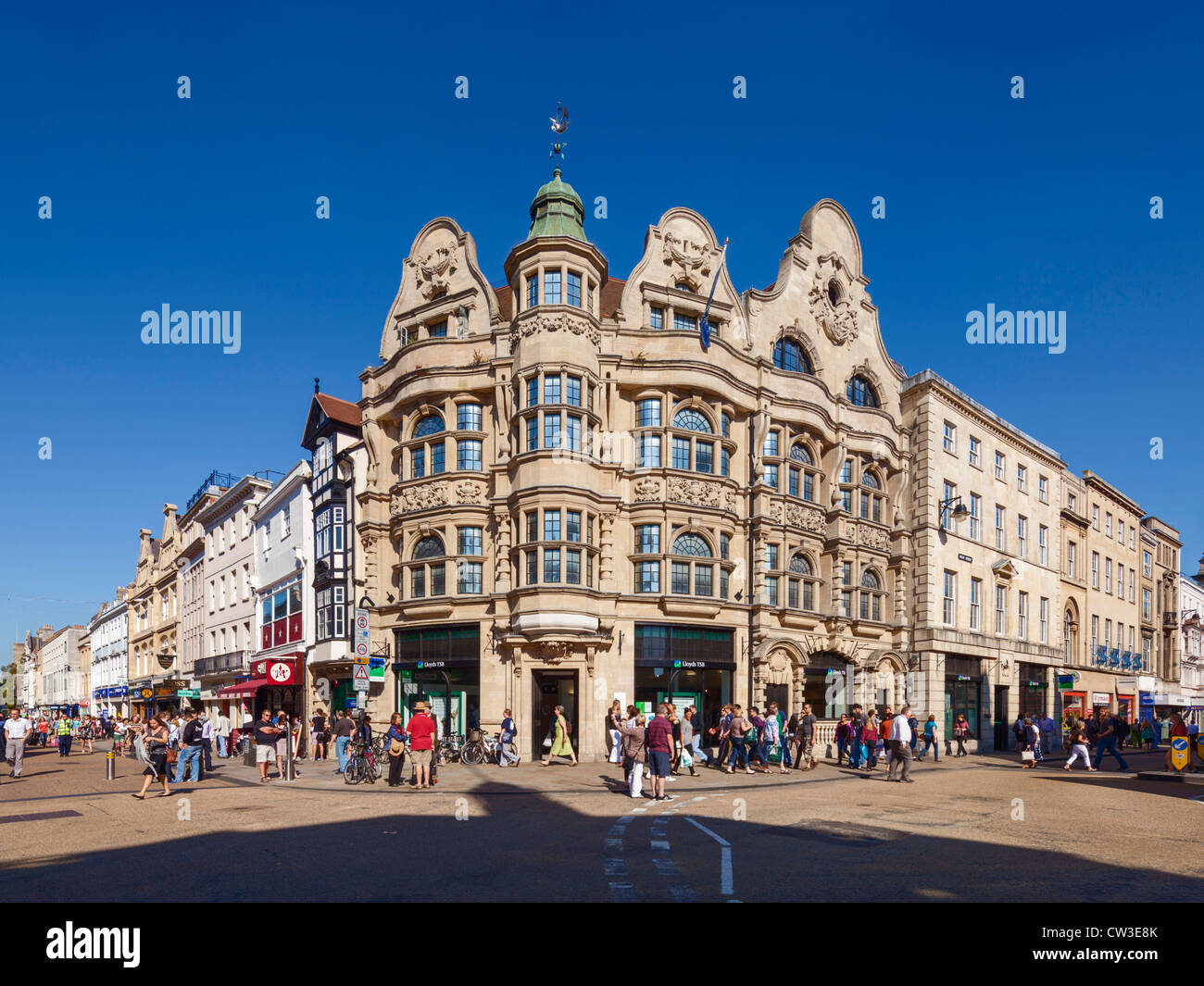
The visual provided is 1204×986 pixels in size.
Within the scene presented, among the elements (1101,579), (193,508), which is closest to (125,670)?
(193,508)

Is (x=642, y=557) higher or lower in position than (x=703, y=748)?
higher

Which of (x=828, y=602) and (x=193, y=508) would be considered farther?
(x=193, y=508)

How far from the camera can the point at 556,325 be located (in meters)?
29.4

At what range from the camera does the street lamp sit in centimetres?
3950

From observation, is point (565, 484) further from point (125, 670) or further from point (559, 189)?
point (125, 670)

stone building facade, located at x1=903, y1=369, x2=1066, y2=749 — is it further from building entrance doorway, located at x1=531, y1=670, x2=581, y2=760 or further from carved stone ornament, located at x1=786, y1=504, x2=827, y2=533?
building entrance doorway, located at x1=531, y1=670, x2=581, y2=760

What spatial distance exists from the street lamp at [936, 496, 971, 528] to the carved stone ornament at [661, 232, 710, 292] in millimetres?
14935

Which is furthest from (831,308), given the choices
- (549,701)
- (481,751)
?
(481,751)

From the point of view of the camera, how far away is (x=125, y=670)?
80.8m

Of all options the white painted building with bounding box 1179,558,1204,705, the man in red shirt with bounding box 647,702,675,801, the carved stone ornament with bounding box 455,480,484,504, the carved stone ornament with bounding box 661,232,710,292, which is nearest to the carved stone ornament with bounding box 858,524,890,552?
the carved stone ornament with bounding box 661,232,710,292

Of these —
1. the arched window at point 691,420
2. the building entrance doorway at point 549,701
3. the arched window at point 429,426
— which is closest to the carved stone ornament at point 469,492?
the arched window at point 429,426

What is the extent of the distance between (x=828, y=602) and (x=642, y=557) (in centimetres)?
887

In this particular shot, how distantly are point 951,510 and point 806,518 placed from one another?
9493 mm

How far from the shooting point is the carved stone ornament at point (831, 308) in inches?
1448
